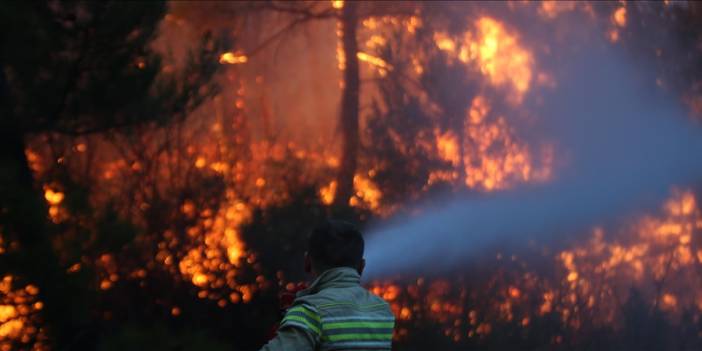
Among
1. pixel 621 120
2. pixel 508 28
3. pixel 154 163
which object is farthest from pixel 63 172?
pixel 621 120

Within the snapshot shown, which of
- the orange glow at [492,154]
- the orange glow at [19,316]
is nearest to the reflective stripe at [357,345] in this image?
the orange glow at [19,316]

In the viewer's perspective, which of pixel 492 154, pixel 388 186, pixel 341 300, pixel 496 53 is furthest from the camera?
pixel 496 53

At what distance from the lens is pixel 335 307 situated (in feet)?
10.4

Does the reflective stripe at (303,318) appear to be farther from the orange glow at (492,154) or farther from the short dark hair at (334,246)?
the orange glow at (492,154)

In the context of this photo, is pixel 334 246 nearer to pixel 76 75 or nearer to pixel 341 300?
pixel 341 300

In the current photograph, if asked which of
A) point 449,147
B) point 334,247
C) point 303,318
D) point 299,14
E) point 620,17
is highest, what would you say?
point 299,14

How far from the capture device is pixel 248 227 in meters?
8.28

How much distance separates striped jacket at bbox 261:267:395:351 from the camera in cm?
308

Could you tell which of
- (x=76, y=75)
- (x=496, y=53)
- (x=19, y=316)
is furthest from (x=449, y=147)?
(x=19, y=316)

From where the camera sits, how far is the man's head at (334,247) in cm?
329

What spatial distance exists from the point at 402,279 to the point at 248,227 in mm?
1711

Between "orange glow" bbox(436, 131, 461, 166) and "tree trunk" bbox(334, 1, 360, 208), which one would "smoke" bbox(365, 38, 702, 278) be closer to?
"orange glow" bbox(436, 131, 461, 166)

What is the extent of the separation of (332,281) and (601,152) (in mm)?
9407

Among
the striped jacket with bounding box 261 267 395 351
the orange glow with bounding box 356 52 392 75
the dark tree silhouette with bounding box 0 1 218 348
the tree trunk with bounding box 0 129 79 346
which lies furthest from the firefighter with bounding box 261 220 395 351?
the orange glow with bounding box 356 52 392 75
